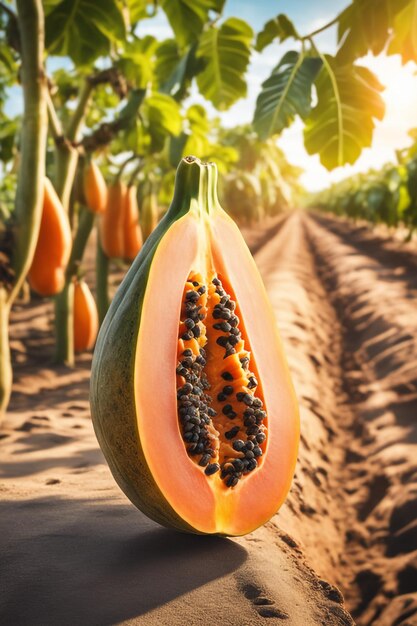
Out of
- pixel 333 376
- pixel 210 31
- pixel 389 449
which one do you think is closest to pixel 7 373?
pixel 389 449

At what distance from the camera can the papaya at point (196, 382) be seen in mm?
1233

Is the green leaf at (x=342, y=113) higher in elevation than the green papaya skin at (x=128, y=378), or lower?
higher

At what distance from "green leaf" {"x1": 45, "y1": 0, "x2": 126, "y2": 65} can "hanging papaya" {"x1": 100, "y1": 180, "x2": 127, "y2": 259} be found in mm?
1189

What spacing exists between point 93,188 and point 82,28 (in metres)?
1.12

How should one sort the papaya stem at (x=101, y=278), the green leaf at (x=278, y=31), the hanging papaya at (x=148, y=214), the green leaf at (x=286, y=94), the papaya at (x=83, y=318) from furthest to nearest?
the hanging papaya at (x=148, y=214), the papaya stem at (x=101, y=278), the papaya at (x=83, y=318), the green leaf at (x=278, y=31), the green leaf at (x=286, y=94)

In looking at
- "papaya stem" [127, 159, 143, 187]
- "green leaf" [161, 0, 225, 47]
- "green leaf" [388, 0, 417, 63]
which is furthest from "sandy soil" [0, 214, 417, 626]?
"green leaf" [161, 0, 225, 47]

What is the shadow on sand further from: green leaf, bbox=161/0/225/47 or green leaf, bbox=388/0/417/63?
green leaf, bbox=161/0/225/47

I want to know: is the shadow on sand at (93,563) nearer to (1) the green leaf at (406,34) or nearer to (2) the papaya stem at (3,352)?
(2) the papaya stem at (3,352)

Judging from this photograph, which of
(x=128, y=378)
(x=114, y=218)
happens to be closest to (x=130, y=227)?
(x=114, y=218)

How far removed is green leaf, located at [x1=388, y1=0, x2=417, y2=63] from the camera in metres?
2.04

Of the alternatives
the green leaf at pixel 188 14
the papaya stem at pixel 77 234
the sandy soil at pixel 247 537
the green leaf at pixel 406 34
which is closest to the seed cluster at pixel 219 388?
the sandy soil at pixel 247 537

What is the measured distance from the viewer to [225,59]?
11.2ft

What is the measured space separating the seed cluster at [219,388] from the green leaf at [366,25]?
1377 millimetres

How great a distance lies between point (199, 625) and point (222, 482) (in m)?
0.31
